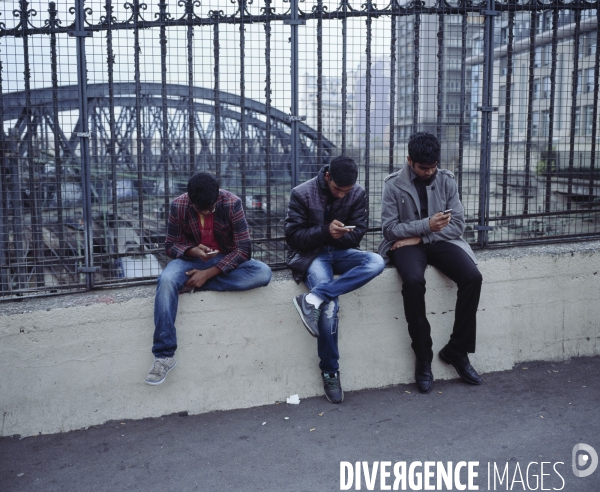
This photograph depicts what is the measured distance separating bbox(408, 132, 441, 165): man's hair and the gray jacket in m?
0.20

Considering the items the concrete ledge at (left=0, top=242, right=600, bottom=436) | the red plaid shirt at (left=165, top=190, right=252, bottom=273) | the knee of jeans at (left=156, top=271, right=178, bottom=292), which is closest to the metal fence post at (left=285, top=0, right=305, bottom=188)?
the red plaid shirt at (left=165, top=190, right=252, bottom=273)

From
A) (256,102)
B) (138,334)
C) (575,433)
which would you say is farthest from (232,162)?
(575,433)

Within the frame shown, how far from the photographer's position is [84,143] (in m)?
4.22

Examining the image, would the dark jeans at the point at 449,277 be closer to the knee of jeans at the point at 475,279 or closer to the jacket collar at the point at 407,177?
the knee of jeans at the point at 475,279

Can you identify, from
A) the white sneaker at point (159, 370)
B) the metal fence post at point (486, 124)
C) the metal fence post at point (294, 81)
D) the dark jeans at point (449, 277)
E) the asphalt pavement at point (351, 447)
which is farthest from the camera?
the metal fence post at point (486, 124)

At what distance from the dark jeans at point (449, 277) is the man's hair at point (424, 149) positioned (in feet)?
2.15

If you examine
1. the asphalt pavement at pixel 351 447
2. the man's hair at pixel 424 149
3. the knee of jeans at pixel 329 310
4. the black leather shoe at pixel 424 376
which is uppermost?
the man's hair at pixel 424 149

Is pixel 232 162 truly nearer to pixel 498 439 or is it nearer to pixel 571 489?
pixel 498 439

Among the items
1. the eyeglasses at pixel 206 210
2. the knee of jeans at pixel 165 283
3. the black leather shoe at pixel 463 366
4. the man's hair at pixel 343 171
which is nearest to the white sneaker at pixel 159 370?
the knee of jeans at pixel 165 283

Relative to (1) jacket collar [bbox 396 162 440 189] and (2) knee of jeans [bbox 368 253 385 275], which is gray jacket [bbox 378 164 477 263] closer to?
(1) jacket collar [bbox 396 162 440 189]

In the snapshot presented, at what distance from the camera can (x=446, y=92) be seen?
4848mm

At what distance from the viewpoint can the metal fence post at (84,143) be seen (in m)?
4.15

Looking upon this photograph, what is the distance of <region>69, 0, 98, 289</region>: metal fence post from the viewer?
163 inches

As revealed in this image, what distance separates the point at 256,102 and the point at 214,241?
110cm
